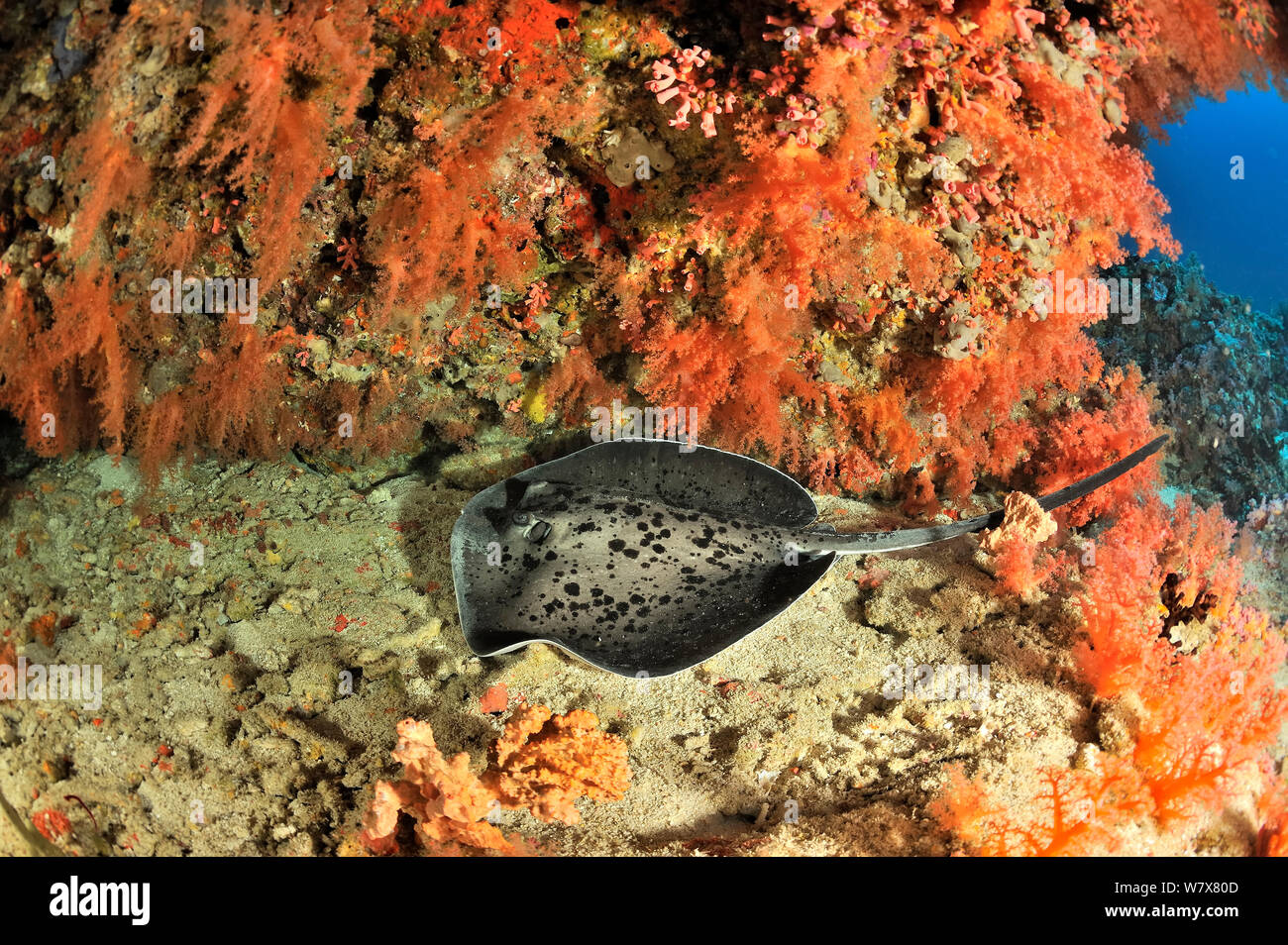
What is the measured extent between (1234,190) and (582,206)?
4.74 metres

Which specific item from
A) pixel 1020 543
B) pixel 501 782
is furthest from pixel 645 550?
pixel 1020 543

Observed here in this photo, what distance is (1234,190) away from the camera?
461 cm

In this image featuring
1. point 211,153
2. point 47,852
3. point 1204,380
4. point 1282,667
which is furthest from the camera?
point 1204,380

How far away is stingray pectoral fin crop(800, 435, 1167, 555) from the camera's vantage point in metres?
3.46

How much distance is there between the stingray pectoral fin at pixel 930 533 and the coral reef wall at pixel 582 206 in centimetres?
47

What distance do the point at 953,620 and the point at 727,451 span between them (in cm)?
156

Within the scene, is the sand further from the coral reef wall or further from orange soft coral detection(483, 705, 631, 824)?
the coral reef wall

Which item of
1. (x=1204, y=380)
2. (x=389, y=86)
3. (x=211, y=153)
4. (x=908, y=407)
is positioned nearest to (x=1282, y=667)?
(x=908, y=407)

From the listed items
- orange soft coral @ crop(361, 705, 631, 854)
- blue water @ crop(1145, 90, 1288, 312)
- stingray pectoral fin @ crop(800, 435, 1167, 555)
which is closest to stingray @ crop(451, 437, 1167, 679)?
stingray pectoral fin @ crop(800, 435, 1167, 555)

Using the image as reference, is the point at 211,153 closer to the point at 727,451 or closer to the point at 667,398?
the point at 667,398

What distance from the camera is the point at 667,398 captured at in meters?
3.78

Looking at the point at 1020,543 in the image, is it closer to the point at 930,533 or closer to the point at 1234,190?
the point at 930,533

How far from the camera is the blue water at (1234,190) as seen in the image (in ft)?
12.1

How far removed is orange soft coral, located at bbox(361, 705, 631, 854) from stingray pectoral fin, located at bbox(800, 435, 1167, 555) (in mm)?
1497
